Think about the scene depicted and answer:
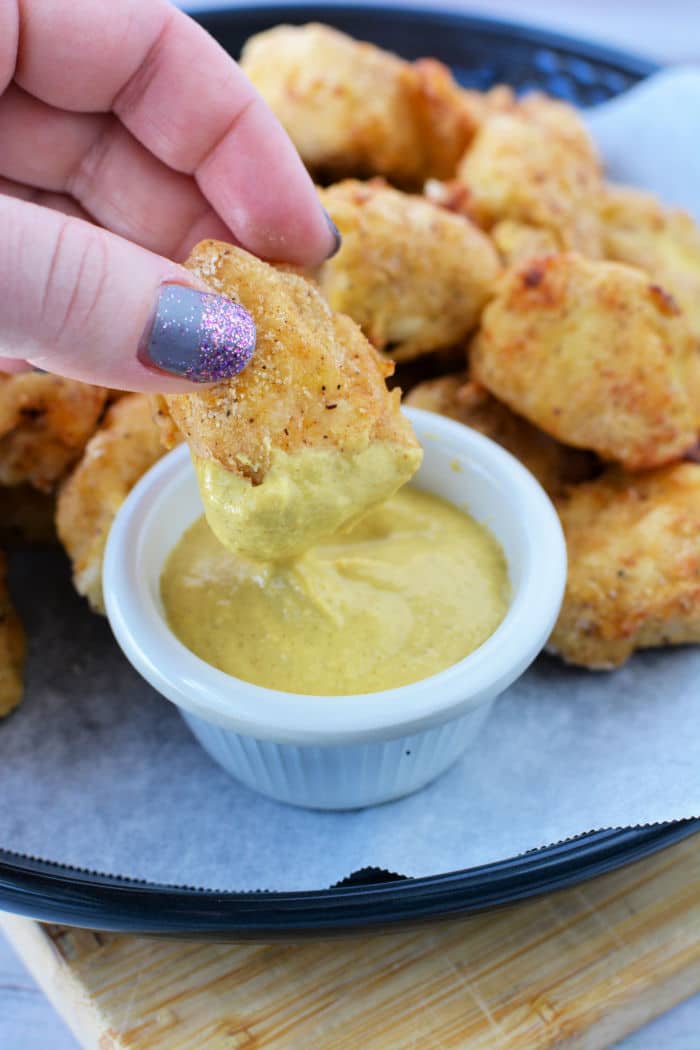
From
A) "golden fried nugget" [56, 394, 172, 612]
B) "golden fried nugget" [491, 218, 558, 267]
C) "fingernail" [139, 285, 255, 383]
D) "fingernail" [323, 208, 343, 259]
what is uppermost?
"fingernail" [139, 285, 255, 383]

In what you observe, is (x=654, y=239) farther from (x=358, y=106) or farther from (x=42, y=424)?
(x=42, y=424)

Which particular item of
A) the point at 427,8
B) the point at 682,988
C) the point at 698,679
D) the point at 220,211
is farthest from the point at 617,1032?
the point at 427,8

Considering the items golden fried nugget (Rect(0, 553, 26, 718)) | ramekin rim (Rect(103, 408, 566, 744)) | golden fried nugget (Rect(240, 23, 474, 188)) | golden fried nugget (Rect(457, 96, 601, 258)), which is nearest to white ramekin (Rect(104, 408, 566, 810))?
ramekin rim (Rect(103, 408, 566, 744))

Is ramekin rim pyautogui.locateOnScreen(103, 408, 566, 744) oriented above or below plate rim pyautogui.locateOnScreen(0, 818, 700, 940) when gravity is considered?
above

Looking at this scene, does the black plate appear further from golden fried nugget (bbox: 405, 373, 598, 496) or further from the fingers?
the fingers

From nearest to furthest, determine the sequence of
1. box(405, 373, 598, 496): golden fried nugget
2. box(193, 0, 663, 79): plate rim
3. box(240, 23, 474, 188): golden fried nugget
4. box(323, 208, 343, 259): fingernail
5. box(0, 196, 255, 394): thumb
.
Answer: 1. box(0, 196, 255, 394): thumb
2. box(323, 208, 343, 259): fingernail
3. box(405, 373, 598, 496): golden fried nugget
4. box(240, 23, 474, 188): golden fried nugget
5. box(193, 0, 663, 79): plate rim

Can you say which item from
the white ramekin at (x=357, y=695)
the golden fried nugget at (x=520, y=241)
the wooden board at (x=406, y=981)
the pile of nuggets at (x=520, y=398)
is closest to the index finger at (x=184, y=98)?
the pile of nuggets at (x=520, y=398)

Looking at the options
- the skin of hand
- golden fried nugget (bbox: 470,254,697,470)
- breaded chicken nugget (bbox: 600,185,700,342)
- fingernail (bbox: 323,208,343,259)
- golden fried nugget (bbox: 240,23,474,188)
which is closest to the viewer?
the skin of hand

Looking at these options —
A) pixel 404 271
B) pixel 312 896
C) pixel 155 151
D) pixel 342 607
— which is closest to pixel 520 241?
pixel 404 271

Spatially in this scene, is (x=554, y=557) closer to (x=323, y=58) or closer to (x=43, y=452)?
(x=43, y=452)

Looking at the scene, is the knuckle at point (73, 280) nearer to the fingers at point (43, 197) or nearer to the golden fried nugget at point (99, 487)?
the golden fried nugget at point (99, 487)
